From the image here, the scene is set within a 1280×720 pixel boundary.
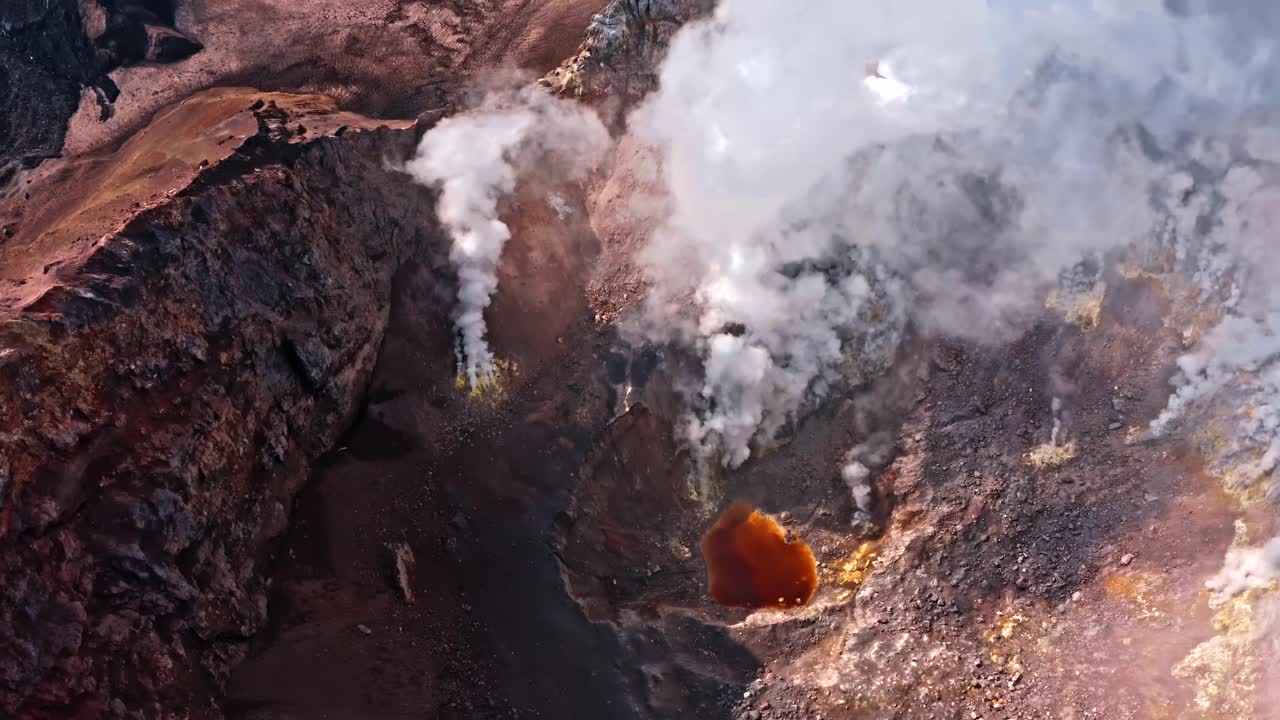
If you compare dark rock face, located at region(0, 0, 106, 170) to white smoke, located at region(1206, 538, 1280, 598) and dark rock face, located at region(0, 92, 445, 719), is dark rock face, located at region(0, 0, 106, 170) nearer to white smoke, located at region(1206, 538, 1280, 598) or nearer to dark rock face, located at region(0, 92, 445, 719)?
dark rock face, located at region(0, 92, 445, 719)

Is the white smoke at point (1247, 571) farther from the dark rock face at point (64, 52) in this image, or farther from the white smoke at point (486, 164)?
the dark rock face at point (64, 52)

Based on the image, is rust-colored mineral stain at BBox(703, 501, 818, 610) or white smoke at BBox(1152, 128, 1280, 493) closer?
white smoke at BBox(1152, 128, 1280, 493)

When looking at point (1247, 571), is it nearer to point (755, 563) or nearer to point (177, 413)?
point (755, 563)

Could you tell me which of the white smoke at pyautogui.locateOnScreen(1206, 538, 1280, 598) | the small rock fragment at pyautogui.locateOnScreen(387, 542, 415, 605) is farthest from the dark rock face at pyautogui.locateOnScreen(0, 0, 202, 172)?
the white smoke at pyautogui.locateOnScreen(1206, 538, 1280, 598)

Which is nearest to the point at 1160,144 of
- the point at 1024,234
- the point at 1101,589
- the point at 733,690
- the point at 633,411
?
the point at 1024,234

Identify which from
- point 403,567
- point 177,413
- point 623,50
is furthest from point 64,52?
point 403,567

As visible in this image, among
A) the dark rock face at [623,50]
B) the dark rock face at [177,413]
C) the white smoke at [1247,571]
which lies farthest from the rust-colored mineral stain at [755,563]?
the dark rock face at [623,50]
